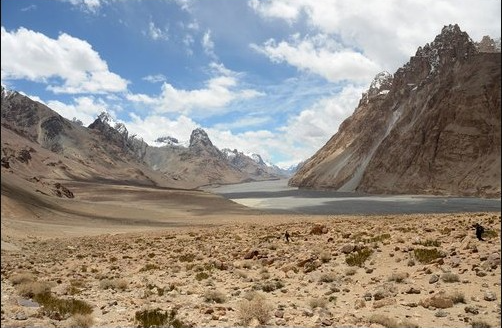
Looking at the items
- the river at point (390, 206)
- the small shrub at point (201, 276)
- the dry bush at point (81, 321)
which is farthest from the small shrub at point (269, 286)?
the river at point (390, 206)

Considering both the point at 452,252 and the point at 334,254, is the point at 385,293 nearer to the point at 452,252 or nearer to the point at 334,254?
the point at 452,252

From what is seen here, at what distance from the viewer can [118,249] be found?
30.5 metres

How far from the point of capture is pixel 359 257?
61.7ft

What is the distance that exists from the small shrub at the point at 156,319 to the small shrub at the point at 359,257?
832cm

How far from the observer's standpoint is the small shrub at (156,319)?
11750mm

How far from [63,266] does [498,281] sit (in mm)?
19544

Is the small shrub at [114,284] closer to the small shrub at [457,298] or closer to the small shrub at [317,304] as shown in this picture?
the small shrub at [317,304]

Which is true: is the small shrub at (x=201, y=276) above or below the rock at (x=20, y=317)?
below

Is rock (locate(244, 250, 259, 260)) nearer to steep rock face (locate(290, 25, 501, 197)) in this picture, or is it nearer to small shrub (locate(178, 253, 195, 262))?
small shrub (locate(178, 253, 195, 262))

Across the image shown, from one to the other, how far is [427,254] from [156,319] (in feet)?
35.0

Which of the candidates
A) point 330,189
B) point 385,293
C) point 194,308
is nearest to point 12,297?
point 194,308

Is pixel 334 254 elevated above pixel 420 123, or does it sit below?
below

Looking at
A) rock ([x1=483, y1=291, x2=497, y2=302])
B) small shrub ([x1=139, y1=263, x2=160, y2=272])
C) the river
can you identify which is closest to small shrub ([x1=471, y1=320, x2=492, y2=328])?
rock ([x1=483, y1=291, x2=497, y2=302])

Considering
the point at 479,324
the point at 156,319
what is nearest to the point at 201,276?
the point at 156,319
